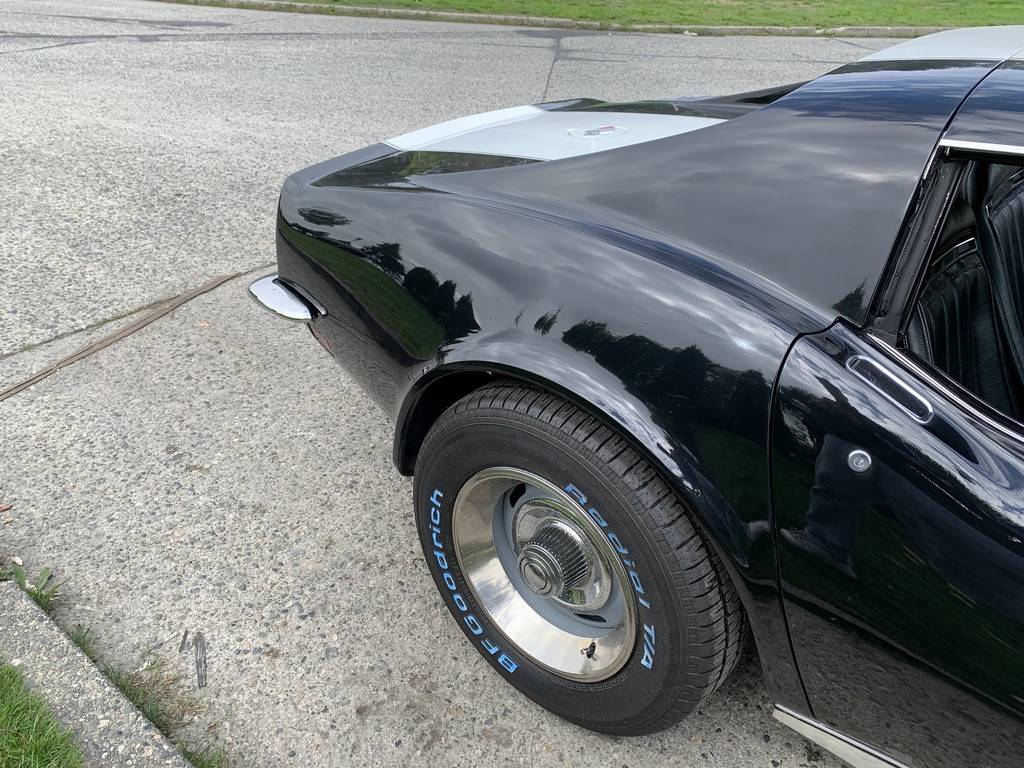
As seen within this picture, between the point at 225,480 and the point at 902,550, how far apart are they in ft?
6.94

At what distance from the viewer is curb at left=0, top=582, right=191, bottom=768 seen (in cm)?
171

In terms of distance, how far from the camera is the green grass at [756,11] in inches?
430

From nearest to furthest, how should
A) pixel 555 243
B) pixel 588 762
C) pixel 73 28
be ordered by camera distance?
pixel 555 243, pixel 588 762, pixel 73 28

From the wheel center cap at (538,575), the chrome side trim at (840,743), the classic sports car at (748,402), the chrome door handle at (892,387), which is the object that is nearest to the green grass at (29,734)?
the classic sports car at (748,402)

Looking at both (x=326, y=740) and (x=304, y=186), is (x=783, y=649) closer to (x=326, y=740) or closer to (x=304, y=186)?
(x=326, y=740)

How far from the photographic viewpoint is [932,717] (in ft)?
4.17

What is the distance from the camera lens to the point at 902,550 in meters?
1.21

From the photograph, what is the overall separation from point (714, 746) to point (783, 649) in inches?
22.0

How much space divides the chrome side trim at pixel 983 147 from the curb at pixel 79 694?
6.49 feet

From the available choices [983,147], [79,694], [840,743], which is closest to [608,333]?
[983,147]

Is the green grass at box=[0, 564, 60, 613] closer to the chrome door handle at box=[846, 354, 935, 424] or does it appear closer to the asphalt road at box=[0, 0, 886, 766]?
the asphalt road at box=[0, 0, 886, 766]

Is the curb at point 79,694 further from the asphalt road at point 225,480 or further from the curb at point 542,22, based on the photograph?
the curb at point 542,22

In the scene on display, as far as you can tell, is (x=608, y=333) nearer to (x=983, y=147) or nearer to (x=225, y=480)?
(x=983, y=147)

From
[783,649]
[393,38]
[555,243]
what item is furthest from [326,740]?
[393,38]
